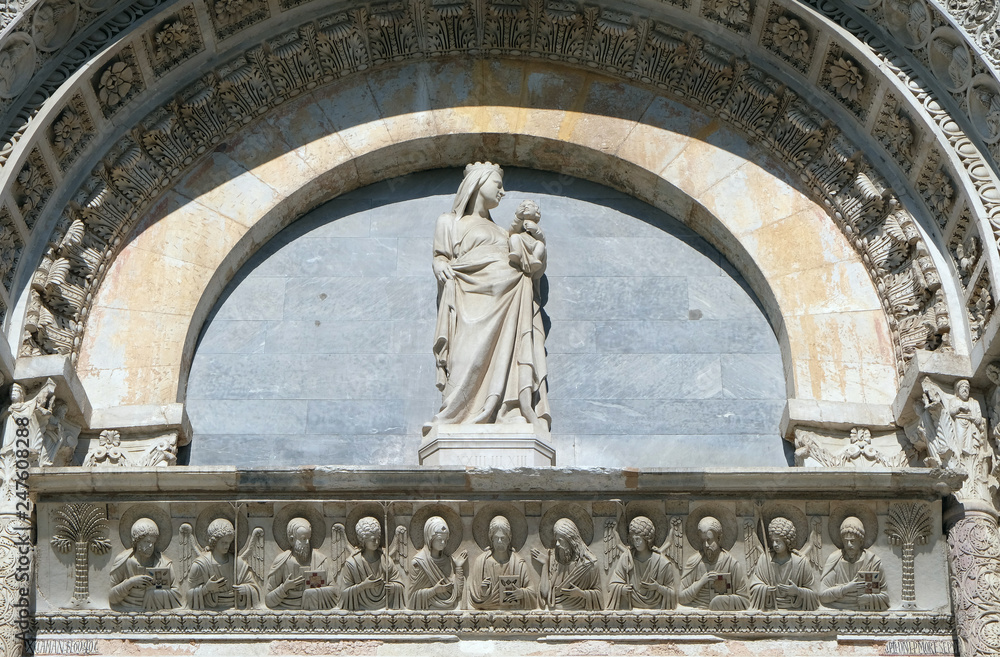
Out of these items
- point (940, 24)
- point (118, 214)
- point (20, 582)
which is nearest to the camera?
point (20, 582)

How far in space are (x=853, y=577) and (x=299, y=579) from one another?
3.22 meters

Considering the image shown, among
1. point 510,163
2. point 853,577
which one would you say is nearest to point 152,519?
point 510,163

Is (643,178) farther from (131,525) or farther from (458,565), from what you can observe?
(131,525)

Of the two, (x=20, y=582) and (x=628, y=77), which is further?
(x=628, y=77)

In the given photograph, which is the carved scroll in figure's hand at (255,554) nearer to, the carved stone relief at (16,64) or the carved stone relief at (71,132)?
the carved stone relief at (71,132)

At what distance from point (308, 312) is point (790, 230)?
3.36 meters

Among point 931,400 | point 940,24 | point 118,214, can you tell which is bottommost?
point 931,400

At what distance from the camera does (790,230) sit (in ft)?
37.1

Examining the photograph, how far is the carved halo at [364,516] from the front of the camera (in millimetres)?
9633

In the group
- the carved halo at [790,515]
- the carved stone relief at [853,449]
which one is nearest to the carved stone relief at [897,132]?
the carved stone relief at [853,449]

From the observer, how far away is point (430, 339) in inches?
441

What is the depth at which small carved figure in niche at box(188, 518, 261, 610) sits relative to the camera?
9539mm

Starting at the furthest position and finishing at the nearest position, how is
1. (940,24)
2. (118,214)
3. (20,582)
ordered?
(118,214), (940,24), (20,582)

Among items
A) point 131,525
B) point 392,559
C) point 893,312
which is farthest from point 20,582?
point 893,312
